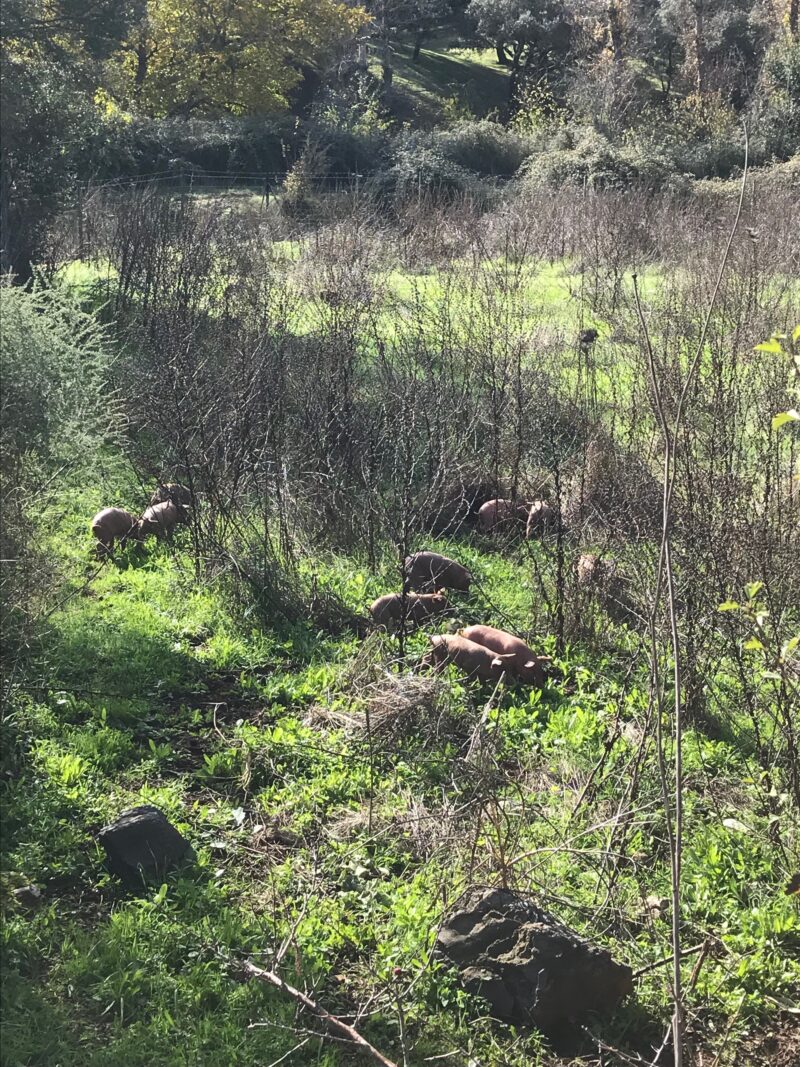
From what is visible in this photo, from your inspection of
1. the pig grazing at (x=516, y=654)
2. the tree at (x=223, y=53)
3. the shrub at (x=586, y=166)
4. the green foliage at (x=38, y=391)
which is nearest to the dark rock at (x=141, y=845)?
the green foliage at (x=38, y=391)

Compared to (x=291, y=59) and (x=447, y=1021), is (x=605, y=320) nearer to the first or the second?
(x=447, y=1021)

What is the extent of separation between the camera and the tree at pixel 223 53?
34375 mm

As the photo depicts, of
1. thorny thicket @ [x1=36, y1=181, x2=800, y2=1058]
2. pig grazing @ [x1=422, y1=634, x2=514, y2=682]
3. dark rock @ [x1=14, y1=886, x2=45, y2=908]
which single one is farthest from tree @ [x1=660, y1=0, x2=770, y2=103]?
dark rock @ [x1=14, y1=886, x2=45, y2=908]

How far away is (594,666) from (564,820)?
1.74m

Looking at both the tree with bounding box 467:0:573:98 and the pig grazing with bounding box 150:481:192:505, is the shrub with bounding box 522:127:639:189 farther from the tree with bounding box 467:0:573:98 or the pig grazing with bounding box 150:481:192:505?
the pig grazing with bounding box 150:481:192:505

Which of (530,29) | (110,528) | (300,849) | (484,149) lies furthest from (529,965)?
(530,29)

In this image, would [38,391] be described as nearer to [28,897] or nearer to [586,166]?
[28,897]

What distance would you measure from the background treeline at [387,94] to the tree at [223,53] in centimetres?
7

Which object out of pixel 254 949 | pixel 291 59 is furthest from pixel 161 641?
pixel 291 59

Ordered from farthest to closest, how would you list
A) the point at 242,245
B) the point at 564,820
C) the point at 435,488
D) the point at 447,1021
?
the point at 242,245 → the point at 435,488 → the point at 564,820 → the point at 447,1021

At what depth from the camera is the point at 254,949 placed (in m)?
3.71

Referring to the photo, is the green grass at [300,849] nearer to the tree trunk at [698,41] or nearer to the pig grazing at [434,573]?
the pig grazing at [434,573]

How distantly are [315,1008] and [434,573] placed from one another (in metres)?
3.67

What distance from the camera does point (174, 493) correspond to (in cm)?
767
